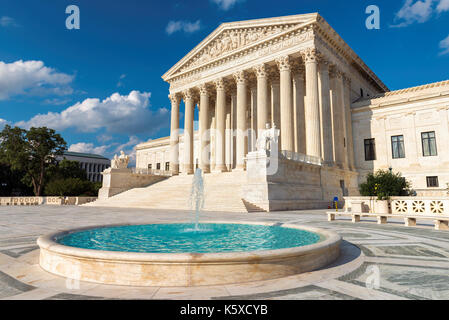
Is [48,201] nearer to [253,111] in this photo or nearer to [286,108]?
[253,111]

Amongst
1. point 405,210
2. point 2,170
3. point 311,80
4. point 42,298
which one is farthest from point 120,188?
point 2,170

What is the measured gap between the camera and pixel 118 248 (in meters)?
6.12

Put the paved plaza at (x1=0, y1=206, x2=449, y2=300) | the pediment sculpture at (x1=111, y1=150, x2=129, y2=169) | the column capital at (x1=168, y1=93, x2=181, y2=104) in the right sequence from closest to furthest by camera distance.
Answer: the paved plaza at (x1=0, y1=206, x2=449, y2=300) < the pediment sculpture at (x1=111, y1=150, x2=129, y2=169) < the column capital at (x1=168, y1=93, x2=181, y2=104)

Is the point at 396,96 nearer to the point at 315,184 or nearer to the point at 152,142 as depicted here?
the point at 315,184

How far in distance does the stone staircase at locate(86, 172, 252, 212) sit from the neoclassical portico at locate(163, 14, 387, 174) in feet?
14.6

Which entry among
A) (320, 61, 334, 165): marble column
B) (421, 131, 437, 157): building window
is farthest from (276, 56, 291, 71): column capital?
(421, 131, 437, 157): building window

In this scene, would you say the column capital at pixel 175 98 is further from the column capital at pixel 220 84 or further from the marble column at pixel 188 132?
the column capital at pixel 220 84

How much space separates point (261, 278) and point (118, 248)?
3417 millimetres

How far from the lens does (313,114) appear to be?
29516 mm

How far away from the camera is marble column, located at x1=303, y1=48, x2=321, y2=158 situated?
29438 millimetres

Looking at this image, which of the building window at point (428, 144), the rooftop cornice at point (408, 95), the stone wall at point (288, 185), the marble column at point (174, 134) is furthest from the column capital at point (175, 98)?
the building window at point (428, 144)

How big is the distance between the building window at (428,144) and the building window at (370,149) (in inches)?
209

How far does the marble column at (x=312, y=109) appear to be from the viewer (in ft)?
96.6

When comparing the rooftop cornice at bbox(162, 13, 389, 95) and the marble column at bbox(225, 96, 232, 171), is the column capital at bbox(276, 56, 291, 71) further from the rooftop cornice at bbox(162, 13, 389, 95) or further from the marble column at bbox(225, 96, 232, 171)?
the marble column at bbox(225, 96, 232, 171)
